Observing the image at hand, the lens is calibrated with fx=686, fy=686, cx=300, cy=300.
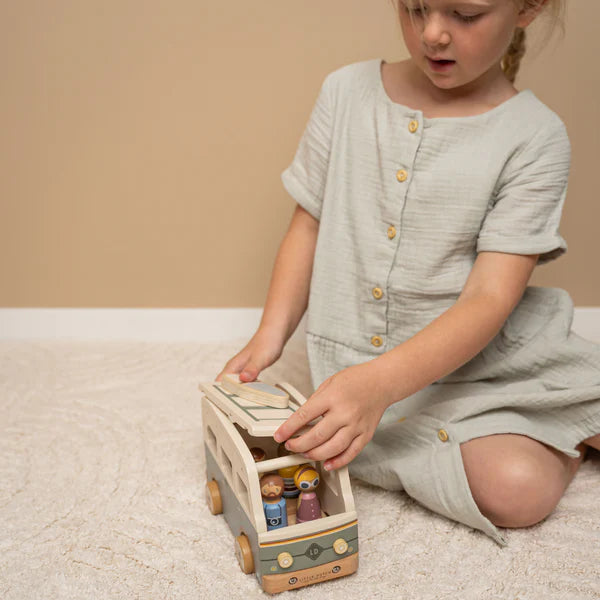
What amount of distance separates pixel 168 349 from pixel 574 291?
0.75 metres

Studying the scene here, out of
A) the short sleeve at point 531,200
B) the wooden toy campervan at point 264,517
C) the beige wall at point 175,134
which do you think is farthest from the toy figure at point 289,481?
the beige wall at point 175,134

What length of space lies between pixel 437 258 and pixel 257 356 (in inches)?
9.3

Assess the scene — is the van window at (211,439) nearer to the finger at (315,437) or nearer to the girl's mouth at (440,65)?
the finger at (315,437)

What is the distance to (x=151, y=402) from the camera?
1.02 meters

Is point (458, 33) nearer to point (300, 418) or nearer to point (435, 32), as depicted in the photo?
point (435, 32)

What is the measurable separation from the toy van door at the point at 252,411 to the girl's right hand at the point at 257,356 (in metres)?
0.05

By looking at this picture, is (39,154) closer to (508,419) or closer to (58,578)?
(58,578)

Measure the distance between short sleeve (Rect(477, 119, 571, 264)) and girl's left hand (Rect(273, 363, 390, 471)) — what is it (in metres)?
0.22

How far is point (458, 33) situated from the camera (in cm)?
68

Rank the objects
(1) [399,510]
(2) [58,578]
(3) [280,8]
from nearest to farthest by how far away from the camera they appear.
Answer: (2) [58,578]
(1) [399,510]
(3) [280,8]

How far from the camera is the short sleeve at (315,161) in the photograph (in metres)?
0.86

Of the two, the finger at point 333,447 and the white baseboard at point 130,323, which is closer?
the finger at point 333,447

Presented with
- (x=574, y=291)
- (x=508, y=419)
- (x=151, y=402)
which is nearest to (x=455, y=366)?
(x=508, y=419)

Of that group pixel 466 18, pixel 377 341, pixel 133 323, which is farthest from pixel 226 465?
pixel 133 323
